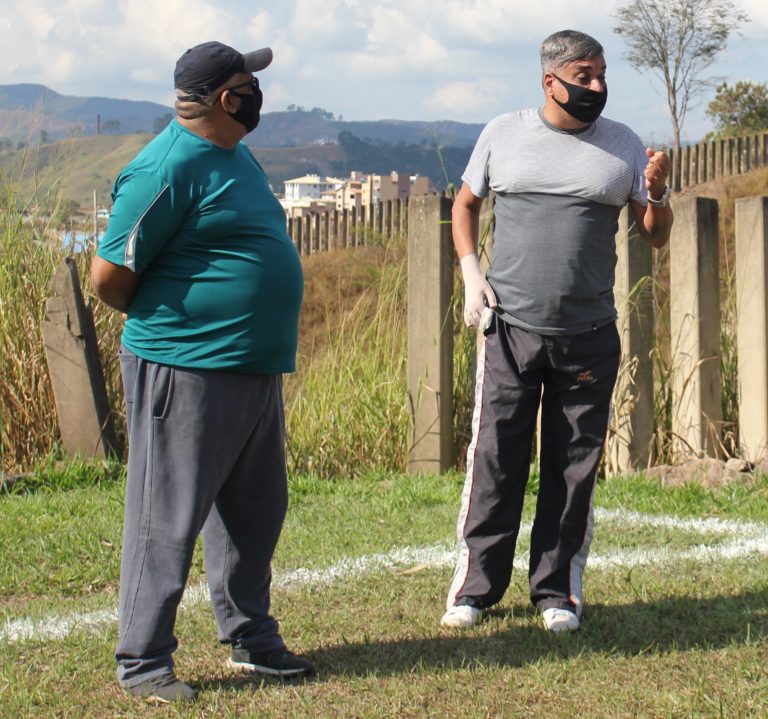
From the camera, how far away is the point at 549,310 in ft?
13.0

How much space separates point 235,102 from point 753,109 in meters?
39.6

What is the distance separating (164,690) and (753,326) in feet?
14.3

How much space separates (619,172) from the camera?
3947mm

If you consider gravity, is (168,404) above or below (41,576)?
above

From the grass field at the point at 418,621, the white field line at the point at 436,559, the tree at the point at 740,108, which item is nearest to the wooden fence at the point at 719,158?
the tree at the point at 740,108

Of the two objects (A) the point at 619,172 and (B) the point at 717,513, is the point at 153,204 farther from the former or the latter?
(B) the point at 717,513

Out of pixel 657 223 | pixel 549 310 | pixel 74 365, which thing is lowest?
pixel 74 365

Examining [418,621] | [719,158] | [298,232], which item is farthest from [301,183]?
[719,158]

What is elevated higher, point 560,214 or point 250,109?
point 250,109

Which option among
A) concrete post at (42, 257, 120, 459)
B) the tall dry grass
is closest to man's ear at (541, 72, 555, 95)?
concrete post at (42, 257, 120, 459)

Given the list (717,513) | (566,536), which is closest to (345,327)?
(717,513)

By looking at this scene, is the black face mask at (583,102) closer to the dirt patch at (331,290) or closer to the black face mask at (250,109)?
the black face mask at (250,109)

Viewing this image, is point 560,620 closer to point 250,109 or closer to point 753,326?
point 250,109

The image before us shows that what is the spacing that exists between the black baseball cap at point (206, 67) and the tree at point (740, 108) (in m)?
38.5
